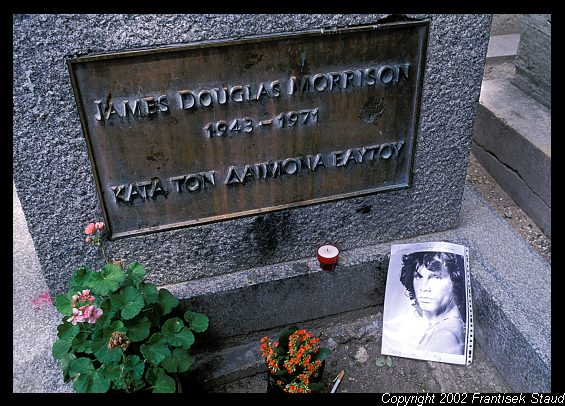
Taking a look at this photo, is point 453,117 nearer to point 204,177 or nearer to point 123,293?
point 204,177

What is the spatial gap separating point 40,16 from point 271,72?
0.85 metres

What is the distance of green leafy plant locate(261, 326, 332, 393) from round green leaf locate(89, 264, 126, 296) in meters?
0.69

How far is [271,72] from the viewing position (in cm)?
220

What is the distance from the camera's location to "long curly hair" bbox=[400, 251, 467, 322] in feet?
8.73

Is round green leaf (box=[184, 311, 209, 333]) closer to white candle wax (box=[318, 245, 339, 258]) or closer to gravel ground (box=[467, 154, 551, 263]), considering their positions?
white candle wax (box=[318, 245, 339, 258])

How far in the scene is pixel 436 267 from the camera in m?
2.72

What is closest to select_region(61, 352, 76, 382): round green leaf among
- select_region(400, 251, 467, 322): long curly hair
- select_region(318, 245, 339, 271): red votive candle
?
select_region(318, 245, 339, 271): red votive candle

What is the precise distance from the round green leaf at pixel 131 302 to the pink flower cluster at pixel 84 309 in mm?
97

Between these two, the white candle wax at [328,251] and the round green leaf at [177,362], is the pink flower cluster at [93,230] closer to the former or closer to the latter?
the round green leaf at [177,362]

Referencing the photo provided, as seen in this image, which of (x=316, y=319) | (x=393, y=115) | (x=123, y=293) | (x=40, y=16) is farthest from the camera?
(x=316, y=319)

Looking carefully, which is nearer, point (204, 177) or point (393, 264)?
point (204, 177)

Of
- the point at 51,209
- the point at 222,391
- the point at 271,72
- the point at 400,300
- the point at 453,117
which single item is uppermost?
the point at 271,72

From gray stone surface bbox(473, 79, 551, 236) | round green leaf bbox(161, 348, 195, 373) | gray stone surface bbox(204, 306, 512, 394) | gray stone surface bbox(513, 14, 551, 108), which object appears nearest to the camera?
round green leaf bbox(161, 348, 195, 373)

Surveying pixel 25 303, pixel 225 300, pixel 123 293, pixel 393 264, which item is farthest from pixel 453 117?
pixel 25 303
